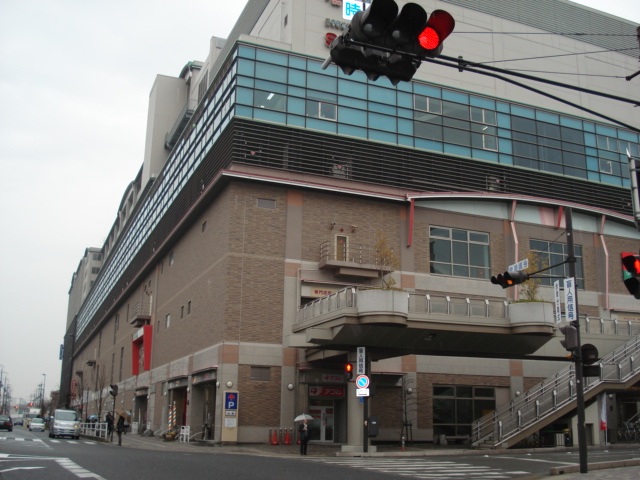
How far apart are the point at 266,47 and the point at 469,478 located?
29.8m

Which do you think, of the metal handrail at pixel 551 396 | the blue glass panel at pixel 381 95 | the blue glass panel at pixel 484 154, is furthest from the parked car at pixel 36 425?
the blue glass panel at pixel 484 154

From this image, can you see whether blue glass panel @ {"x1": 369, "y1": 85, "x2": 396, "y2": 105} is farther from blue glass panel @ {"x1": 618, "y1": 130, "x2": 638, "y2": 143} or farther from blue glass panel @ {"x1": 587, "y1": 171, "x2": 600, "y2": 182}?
blue glass panel @ {"x1": 618, "y1": 130, "x2": 638, "y2": 143}

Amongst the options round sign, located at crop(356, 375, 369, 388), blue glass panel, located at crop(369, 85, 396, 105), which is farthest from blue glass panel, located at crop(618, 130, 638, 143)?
round sign, located at crop(356, 375, 369, 388)

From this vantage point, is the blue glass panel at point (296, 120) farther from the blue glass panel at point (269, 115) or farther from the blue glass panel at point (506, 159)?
the blue glass panel at point (506, 159)

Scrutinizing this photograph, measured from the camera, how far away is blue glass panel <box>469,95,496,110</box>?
46312mm

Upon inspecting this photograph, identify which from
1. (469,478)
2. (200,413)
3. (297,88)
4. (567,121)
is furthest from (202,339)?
(567,121)

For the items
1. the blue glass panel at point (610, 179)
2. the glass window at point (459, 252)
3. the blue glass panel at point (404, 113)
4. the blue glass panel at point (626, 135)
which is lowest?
the glass window at point (459, 252)

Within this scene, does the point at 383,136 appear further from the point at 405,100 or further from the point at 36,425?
the point at 36,425

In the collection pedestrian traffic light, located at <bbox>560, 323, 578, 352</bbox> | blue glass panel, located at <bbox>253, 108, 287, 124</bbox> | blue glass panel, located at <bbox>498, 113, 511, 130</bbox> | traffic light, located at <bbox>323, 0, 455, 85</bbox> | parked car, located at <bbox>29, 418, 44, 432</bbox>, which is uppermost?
blue glass panel, located at <bbox>498, 113, 511, 130</bbox>

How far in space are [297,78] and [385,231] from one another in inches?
409

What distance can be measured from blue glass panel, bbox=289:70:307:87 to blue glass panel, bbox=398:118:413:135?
644 centimetres

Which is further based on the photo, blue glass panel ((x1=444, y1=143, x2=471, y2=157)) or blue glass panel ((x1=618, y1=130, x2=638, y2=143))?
blue glass panel ((x1=618, y1=130, x2=638, y2=143))

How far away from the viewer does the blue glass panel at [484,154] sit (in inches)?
1783

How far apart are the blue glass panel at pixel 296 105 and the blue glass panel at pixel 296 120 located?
13.4 inches
